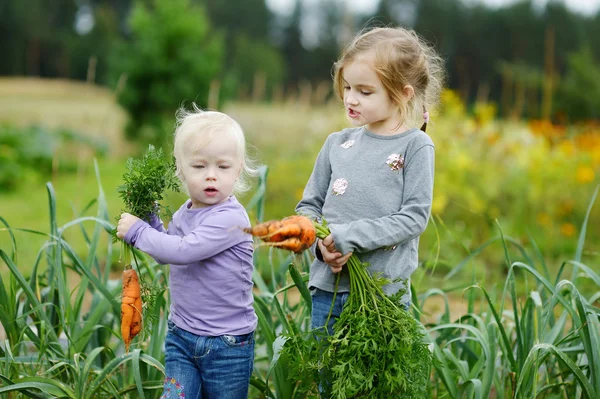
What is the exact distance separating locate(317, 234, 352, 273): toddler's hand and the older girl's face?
39 centimetres

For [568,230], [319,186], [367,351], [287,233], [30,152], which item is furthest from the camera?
[30,152]

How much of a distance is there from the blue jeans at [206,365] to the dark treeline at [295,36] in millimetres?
21083

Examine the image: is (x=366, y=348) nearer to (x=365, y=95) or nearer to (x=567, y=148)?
(x=365, y=95)

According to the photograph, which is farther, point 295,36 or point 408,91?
point 295,36

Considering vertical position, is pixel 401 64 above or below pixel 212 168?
above

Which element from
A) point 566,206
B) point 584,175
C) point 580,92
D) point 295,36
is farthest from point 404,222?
point 295,36

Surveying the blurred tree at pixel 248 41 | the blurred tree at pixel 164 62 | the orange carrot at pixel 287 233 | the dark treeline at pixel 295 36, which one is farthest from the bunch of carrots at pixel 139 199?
the dark treeline at pixel 295 36

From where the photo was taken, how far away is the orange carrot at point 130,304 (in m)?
1.92

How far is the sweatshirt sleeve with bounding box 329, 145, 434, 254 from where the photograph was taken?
5.93 ft

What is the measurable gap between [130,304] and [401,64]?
1041 millimetres

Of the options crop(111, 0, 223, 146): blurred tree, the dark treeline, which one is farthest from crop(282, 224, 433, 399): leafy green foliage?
the dark treeline

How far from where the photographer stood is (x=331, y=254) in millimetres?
1835

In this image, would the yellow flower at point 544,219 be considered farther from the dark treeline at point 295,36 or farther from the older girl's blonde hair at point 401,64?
the dark treeline at point 295,36

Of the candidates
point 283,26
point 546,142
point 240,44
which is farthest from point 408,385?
point 283,26
